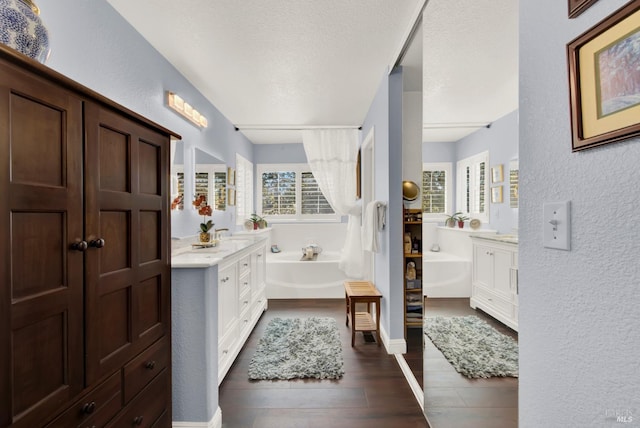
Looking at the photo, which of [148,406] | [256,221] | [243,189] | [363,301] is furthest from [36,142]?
[256,221]

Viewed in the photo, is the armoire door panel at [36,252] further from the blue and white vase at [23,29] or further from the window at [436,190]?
the window at [436,190]

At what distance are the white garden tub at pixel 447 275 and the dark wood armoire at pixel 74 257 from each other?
4.14 feet

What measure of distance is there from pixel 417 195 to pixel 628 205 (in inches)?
66.0

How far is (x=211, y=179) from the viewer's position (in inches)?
130

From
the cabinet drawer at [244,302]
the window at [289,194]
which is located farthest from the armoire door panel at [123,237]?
the window at [289,194]

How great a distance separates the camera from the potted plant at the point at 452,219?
133cm

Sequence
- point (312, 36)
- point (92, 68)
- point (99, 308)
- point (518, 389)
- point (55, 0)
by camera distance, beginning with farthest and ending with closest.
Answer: point (312, 36), point (92, 68), point (55, 0), point (99, 308), point (518, 389)

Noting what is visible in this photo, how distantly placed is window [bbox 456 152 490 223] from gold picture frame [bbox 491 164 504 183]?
1.9 inches

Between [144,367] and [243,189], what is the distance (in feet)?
12.2

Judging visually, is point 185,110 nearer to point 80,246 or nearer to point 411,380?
point 80,246

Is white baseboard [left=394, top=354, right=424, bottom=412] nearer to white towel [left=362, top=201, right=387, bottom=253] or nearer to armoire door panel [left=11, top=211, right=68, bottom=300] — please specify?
white towel [left=362, top=201, right=387, bottom=253]

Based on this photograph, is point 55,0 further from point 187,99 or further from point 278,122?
point 278,122

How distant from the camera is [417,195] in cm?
218

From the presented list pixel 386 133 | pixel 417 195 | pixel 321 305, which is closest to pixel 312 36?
pixel 386 133
